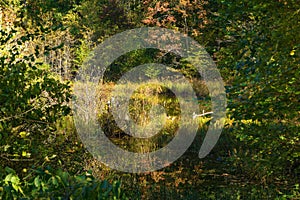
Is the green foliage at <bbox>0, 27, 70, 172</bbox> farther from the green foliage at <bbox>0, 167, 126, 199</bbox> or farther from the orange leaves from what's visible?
the orange leaves

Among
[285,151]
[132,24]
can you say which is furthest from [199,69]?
[285,151]

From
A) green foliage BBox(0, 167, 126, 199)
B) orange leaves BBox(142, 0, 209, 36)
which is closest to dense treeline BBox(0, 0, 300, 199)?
green foliage BBox(0, 167, 126, 199)

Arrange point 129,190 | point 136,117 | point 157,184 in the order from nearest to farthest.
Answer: point 129,190
point 157,184
point 136,117

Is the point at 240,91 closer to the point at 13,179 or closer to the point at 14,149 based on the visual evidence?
the point at 14,149

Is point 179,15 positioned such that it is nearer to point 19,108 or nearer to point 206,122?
point 206,122

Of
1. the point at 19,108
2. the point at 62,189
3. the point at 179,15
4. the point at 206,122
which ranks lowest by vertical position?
the point at 62,189

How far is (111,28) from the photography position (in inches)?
909

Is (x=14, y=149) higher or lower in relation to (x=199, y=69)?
lower

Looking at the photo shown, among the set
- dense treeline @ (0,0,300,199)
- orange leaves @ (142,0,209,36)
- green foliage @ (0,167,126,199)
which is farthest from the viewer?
orange leaves @ (142,0,209,36)

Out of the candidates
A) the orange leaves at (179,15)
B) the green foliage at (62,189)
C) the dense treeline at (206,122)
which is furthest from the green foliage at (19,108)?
the orange leaves at (179,15)

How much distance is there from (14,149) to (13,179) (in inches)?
76.4

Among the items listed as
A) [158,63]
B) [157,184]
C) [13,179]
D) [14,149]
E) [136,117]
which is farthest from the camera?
[158,63]

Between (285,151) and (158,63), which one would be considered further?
(158,63)

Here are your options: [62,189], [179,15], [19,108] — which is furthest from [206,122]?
[179,15]
